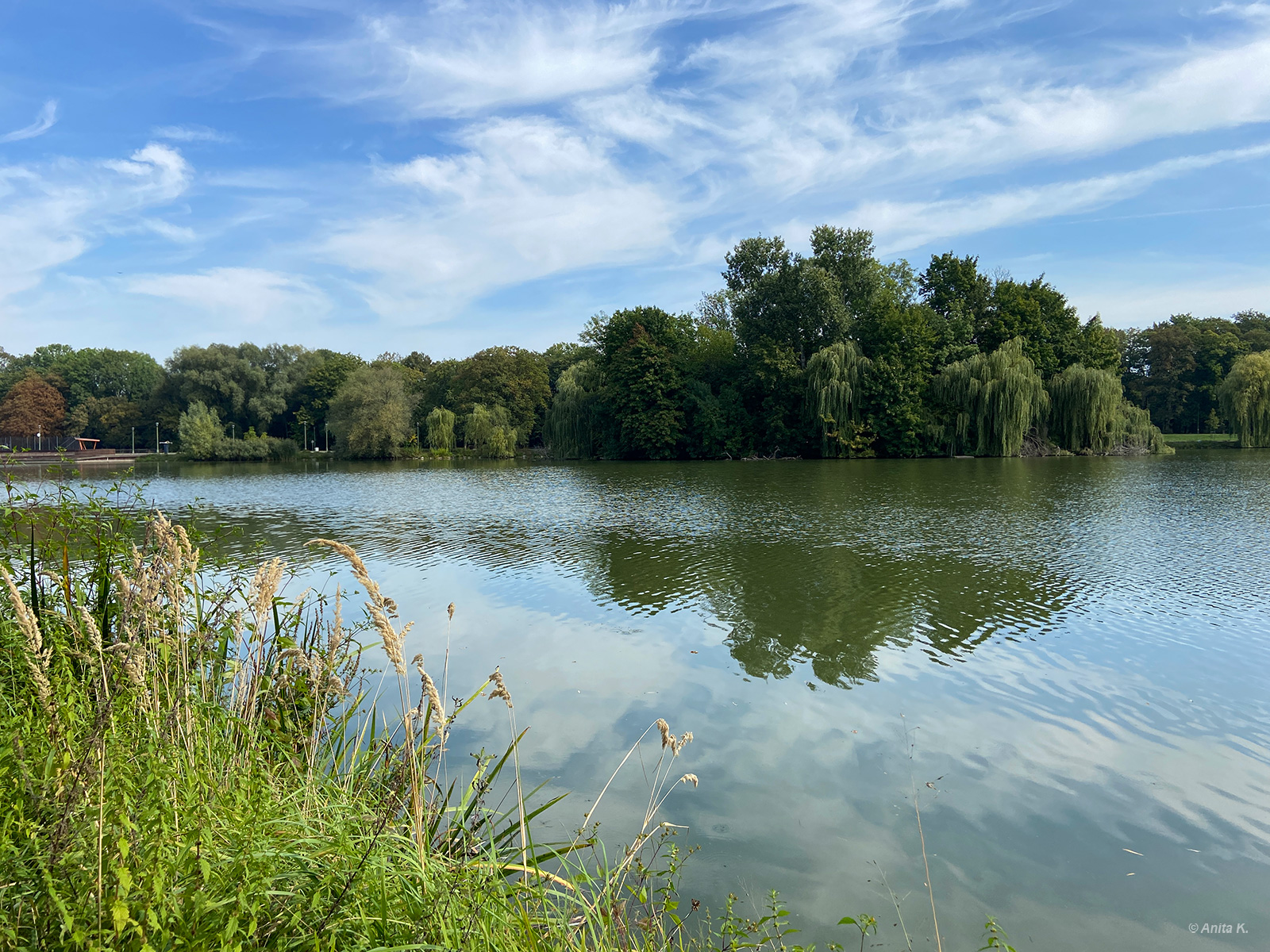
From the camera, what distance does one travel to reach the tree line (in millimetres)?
39781

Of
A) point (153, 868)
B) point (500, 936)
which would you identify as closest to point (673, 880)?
point (500, 936)

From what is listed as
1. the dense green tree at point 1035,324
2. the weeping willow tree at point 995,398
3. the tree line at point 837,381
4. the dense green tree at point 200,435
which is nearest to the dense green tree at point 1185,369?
the tree line at point 837,381

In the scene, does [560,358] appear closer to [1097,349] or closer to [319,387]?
[319,387]

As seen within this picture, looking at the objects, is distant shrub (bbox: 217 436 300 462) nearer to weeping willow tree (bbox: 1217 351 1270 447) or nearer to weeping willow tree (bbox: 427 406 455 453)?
weeping willow tree (bbox: 427 406 455 453)

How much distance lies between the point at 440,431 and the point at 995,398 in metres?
41.5

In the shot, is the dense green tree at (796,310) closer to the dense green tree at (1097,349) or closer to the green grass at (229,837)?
the dense green tree at (1097,349)

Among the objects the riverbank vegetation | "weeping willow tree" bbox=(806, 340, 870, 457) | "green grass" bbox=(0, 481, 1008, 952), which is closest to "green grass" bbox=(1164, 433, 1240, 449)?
"weeping willow tree" bbox=(806, 340, 870, 457)

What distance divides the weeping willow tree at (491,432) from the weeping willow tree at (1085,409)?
37.7m

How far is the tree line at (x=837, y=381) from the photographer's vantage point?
39781mm

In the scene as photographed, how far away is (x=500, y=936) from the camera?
231 centimetres

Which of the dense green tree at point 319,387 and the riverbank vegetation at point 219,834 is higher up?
the dense green tree at point 319,387

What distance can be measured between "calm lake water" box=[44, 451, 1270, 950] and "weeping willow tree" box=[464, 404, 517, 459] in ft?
136

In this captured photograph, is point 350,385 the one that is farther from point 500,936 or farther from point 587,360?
point 500,936

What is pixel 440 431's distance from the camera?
201 feet
